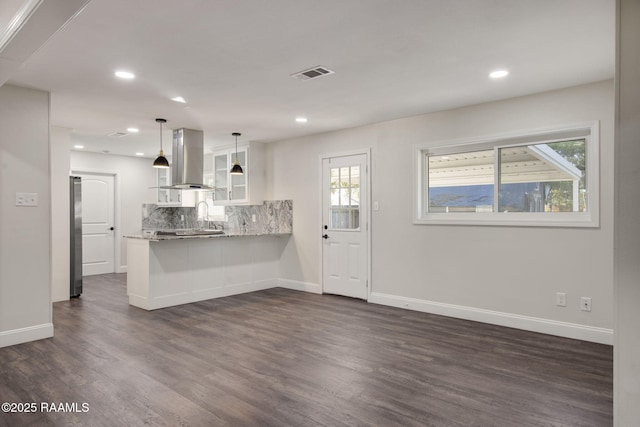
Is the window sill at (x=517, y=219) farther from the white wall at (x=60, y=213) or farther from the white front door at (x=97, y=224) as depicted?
the white front door at (x=97, y=224)

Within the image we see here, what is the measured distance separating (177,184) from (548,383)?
5.03 meters

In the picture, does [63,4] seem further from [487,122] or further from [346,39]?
[487,122]

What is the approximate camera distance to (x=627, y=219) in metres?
1.72

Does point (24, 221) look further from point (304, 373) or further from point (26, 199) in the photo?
point (304, 373)

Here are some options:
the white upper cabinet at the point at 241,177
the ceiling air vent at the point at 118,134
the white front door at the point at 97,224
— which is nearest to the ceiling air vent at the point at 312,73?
the white upper cabinet at the point at 241,177

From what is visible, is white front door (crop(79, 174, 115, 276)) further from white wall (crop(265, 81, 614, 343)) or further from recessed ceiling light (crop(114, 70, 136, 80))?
recessed ceiling light (crop(114, 70, 136, 80))

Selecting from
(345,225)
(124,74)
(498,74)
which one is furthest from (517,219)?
(124,74)

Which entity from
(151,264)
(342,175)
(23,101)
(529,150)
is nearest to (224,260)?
(151,264)

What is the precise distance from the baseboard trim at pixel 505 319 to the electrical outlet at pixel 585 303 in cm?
17

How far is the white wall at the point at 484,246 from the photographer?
3715 millimetres

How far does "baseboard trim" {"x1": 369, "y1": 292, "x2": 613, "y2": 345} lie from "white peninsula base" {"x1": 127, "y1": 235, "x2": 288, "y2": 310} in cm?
204

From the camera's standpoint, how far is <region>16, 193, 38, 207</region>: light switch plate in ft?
12.2

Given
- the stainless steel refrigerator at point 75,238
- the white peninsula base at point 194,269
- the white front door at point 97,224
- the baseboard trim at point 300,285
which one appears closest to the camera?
the white peninsula base at point 194,269

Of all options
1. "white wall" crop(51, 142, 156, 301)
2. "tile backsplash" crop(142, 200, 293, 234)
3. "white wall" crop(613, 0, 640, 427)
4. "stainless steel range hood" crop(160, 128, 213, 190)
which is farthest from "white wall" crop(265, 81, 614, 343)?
"white wall" crop(51, 142, 156, 301)
